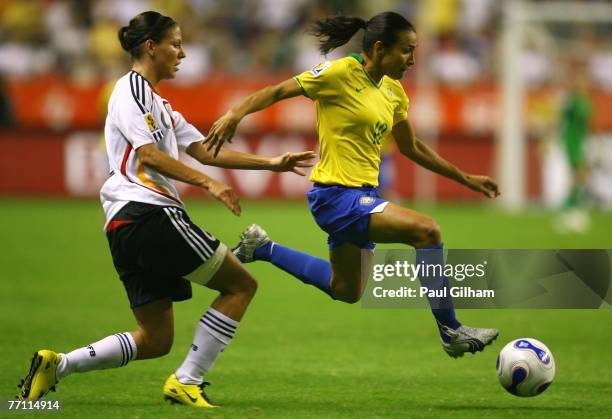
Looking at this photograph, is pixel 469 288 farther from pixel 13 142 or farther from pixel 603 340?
pixel 13 142

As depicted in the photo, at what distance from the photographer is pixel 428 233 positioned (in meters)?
6.96

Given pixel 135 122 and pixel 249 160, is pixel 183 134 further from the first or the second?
pixel 135 122

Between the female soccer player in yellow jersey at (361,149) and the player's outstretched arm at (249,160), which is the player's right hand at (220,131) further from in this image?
the female soccer player in yellow jersey at (361,149)

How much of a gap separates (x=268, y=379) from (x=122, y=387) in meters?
1.02

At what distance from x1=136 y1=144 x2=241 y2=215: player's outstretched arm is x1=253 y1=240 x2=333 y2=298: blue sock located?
6.78ft

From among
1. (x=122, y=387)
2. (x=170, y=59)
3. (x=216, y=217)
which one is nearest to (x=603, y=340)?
(x=122, y=387)

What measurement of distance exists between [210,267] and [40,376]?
3.72 feet

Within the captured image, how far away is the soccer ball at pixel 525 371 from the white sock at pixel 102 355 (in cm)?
220

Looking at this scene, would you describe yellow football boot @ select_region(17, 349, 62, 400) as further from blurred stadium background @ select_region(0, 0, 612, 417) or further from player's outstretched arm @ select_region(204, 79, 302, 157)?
blurred stadium background @ select_region(0, 0, 612, 417)

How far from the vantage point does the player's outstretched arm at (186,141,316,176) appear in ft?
22.4

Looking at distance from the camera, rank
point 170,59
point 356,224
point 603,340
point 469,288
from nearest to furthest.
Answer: point 170,59 → point 356,224 → point 469,288 → point 603,340

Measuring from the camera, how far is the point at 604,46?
2466cm

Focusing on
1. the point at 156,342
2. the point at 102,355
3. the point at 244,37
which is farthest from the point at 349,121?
the point at 244,37

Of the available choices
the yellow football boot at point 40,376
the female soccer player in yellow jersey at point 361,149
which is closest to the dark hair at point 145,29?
the female soccer player in yellow jersey at point 361,149
